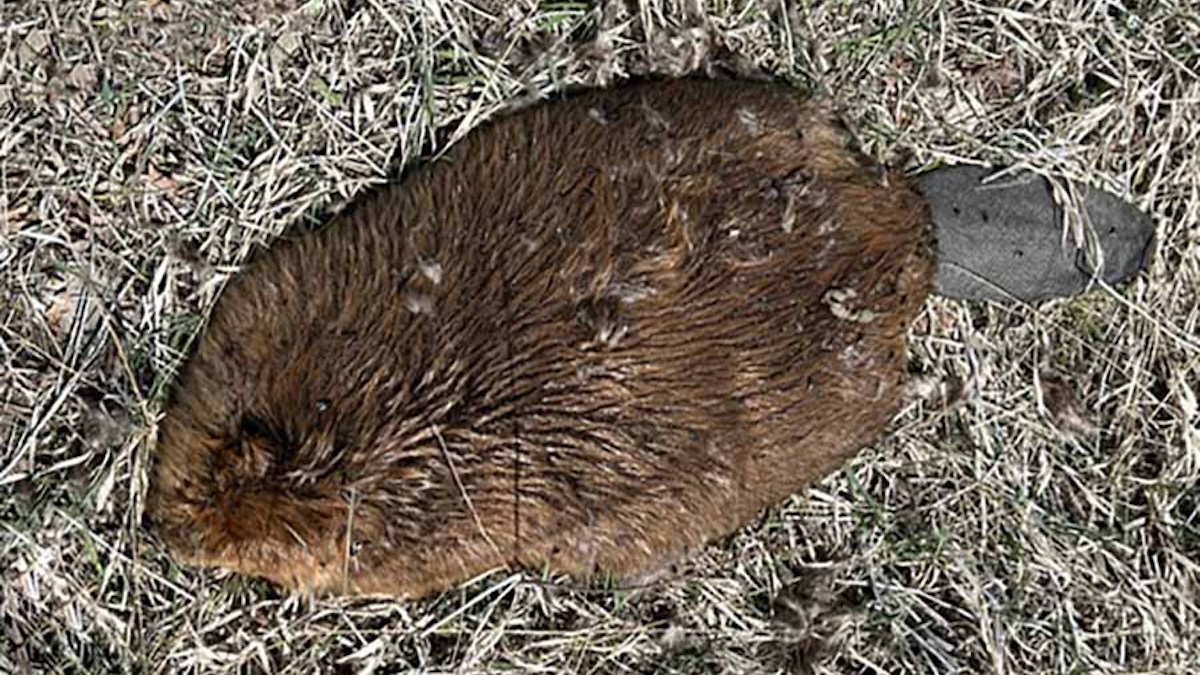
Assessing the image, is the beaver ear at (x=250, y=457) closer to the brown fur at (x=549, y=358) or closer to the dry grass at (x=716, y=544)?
the brown fur at (x=549, y=358)


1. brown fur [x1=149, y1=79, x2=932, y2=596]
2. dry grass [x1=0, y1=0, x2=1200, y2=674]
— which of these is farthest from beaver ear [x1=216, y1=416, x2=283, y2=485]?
dry grass [x1=0, y1=0, x2=1200, y2=674]

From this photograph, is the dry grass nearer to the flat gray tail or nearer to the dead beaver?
the flat gray tail

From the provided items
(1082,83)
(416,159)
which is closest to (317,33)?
(416,159)

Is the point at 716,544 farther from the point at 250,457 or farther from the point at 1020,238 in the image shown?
the point at 250,457

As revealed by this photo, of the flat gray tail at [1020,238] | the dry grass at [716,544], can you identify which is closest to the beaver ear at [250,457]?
the dry grass at [716,544]

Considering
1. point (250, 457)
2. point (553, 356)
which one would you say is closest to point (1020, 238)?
point (553, 356)

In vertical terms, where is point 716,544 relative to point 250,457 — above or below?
below

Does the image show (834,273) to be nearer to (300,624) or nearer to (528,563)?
(528,563)

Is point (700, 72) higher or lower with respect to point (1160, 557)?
higher
